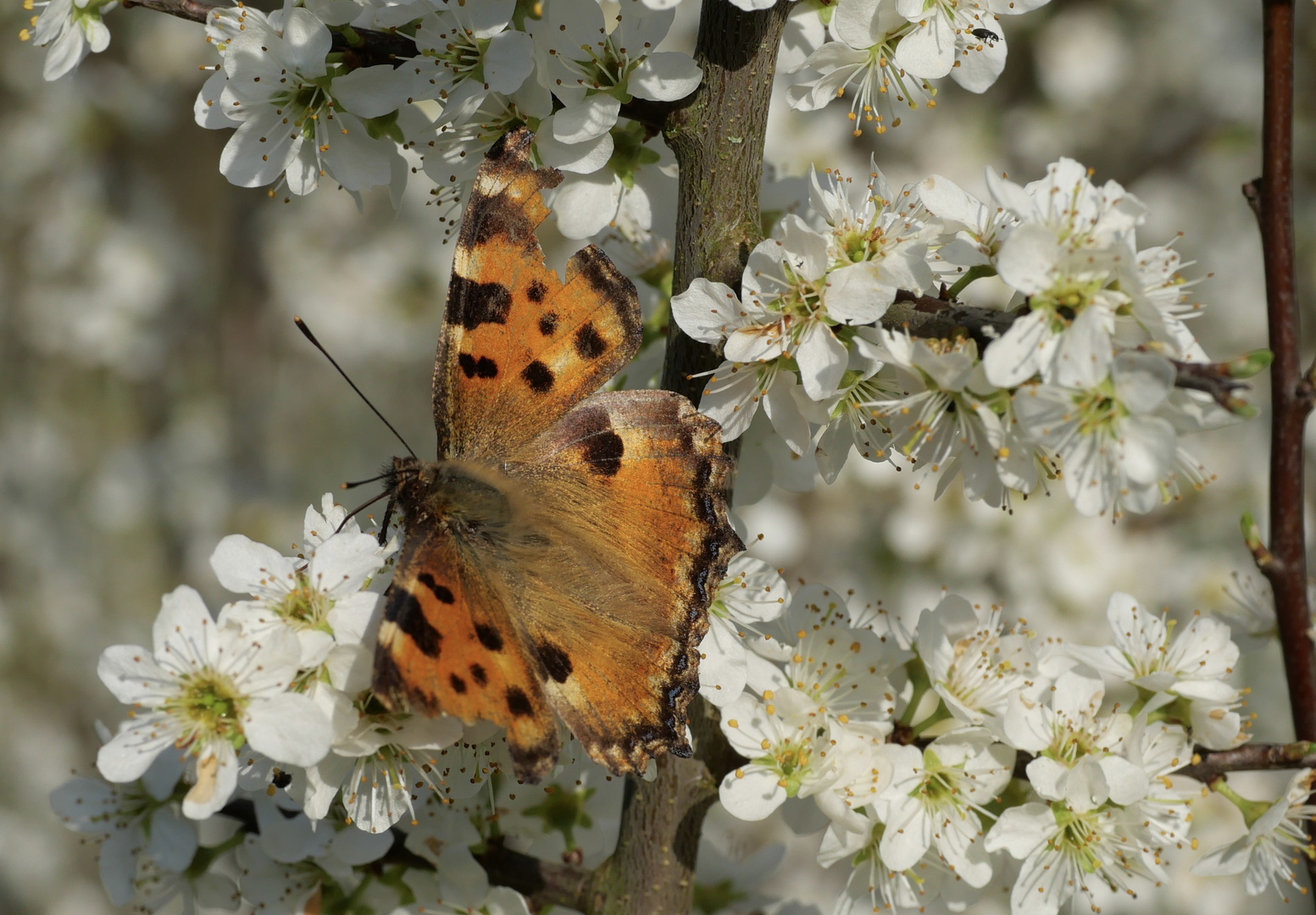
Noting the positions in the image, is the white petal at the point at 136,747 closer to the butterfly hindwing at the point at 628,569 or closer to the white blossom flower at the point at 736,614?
the butterfly hindwing at the point at 628,569

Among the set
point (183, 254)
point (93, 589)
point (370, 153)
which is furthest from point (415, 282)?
point (370, 153)

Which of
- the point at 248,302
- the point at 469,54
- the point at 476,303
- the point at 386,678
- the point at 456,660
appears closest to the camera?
the point at 386,678

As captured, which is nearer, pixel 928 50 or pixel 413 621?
pixel 413 621

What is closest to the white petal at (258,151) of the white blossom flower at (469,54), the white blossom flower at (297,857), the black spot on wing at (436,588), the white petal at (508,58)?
the white blossom flower at (469,54)

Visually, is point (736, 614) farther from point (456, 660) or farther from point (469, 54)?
point (469, 54)

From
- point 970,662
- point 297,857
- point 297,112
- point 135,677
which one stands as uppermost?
point 297,112

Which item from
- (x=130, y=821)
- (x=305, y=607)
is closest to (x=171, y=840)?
(x=130, y=821)
